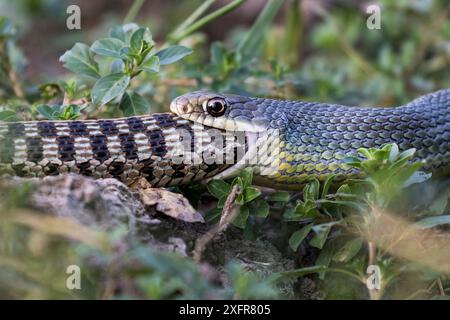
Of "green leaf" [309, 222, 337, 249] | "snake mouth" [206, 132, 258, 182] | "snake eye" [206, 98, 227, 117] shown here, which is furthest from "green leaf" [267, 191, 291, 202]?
"snake eye" [206, 98, 227, 117]

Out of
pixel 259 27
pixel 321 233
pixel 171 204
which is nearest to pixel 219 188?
pixel 171 204

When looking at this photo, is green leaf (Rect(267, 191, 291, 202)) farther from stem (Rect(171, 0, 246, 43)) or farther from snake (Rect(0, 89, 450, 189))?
stem (Rect(171, 0, 246, 43))

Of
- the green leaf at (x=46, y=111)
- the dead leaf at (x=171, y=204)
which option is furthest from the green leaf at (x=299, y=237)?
the green leaf at (x=46, y=111)

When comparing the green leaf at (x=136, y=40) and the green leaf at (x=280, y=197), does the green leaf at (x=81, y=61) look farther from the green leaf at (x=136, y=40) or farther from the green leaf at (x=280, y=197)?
the green leaf at (x=280, y=197)

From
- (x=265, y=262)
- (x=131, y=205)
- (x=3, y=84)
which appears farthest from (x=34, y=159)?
(x=3, y=84)

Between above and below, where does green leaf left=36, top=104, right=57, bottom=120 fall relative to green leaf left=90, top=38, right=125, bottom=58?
below
